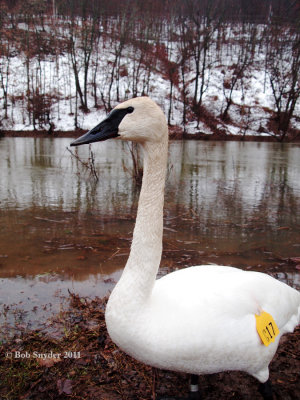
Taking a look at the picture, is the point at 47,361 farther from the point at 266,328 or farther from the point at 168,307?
the point at 266,328

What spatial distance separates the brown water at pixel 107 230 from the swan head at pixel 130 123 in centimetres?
160

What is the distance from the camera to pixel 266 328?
6.34 ft

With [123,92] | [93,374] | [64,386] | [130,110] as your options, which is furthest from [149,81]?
[64,386]

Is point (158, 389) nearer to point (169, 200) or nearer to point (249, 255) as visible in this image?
point (249, 255)

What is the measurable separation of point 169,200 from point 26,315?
14.1 feet

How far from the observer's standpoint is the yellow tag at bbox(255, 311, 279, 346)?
6.18 ft

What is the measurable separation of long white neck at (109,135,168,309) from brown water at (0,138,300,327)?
1.16 meters

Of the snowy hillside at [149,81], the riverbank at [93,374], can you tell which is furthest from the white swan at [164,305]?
the snowy hillside at [149,81]

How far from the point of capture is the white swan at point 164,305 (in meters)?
1.72

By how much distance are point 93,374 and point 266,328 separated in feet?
3.67

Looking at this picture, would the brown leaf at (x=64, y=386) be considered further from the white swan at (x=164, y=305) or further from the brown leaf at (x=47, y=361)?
the white swan at (x=164, y=305)

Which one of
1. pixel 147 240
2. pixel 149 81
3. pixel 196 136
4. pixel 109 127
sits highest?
pixel 149 81

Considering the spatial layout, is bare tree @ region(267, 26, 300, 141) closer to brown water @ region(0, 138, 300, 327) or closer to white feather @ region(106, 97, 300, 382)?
brown water @ region(0, 138, 300, 327)

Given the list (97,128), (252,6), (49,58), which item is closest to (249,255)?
(97,128)
